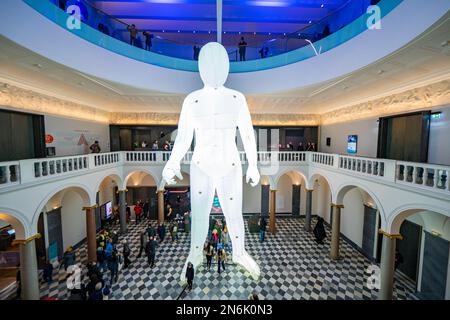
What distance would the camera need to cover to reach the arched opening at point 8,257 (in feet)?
18.7

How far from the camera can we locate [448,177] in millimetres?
4566

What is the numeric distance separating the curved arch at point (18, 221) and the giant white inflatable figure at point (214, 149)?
14.5 feet

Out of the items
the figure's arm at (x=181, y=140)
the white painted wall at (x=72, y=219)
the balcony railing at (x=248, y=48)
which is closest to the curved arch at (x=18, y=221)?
the white painted wall at (x=72, y=219)

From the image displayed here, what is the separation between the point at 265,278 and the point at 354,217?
243 inches

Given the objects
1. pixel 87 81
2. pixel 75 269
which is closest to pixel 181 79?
pixel 87 81

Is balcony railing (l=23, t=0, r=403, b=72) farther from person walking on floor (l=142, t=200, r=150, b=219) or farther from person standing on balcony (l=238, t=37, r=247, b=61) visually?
person walking on floor (l=142, t=200, r=150, b=219)

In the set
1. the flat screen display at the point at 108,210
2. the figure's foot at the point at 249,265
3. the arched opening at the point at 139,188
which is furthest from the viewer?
the arched opening at the point at 139,188

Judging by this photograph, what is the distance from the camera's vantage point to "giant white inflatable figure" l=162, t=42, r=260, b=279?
173 inches

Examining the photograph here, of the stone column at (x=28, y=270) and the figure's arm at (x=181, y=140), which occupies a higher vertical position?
the figure's arm at (x=181, y=140)

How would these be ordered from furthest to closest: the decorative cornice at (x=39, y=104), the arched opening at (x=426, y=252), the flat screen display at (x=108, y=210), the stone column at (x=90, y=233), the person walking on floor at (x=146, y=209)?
the person walking on floor at (x=146, y=209), the flat screen display at (x=108, y=210), the stone column at (x=90, y=233), the decorative cornice at (x=39, y=104), the arched opening at (x=426, y=252)

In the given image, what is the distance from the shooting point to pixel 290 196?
1488 cm

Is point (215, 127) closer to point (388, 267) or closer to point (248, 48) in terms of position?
point (388, 267)

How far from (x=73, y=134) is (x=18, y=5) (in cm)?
664

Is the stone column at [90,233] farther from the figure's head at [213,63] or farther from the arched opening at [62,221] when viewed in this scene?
the figure's head at [213,63]
